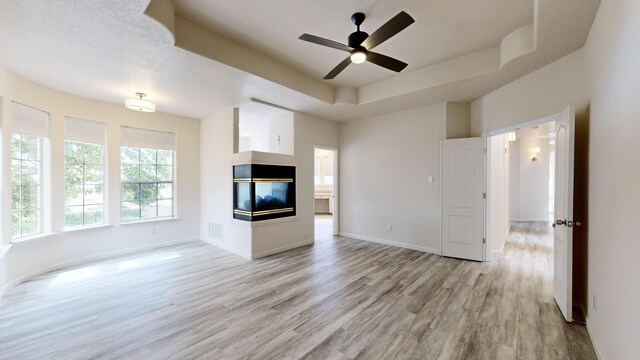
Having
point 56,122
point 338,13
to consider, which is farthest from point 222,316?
point 56,122

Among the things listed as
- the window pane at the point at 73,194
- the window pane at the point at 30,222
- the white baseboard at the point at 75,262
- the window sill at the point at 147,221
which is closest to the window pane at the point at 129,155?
the window pane at the point at 73,194

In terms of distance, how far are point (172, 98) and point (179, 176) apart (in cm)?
180

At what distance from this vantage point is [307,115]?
17.7ft

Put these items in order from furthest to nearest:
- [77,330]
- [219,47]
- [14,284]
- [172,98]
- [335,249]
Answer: [335,249], [172,98], [14,284], [219,47], [77,330]

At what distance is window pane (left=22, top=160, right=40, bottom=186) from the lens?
11.8 ft

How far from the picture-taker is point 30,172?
145 inches

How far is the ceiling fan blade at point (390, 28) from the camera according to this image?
6.84ft

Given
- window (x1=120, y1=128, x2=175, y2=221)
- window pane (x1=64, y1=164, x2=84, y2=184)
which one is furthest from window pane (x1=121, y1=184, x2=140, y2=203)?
window pane (x1=64, y1=164, x2=84, y2=184)

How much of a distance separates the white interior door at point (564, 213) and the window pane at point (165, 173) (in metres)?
6.37

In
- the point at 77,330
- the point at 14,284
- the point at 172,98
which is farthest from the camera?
the point at 172,98

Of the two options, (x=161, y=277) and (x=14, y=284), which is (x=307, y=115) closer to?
(x=161, y=277)

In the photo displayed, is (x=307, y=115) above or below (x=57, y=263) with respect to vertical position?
above

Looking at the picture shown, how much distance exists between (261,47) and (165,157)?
138 inches

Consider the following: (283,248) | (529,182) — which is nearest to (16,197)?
(283,248)
